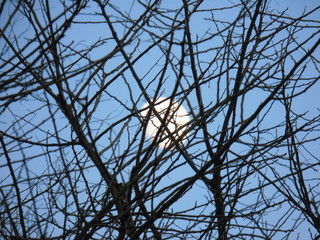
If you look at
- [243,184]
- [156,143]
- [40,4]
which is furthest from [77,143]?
[243,184]

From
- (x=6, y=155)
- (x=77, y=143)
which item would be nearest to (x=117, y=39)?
(x=77, y=143)

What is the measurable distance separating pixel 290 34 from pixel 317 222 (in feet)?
4.01

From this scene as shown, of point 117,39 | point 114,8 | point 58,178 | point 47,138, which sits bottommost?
point 58,178

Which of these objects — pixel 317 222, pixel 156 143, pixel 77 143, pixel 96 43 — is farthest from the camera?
pixel 96 43

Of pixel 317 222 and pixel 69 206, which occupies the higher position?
pixel 69 206

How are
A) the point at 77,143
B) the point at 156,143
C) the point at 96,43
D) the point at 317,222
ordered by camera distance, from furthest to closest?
the point at 96,43, the point at 77,143, the point at 317,222, the point at 156,143

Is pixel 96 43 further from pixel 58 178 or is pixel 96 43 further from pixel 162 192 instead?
pixel 162 192

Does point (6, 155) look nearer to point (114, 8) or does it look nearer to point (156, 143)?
point (156, 143)

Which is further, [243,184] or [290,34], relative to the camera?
[290,34]

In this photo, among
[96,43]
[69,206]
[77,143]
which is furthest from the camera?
[96,43]

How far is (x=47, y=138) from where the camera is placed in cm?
242

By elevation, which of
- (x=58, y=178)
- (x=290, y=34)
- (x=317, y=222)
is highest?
(x=290, y=34)

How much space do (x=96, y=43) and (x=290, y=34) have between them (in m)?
1.30

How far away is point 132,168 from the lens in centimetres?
199
